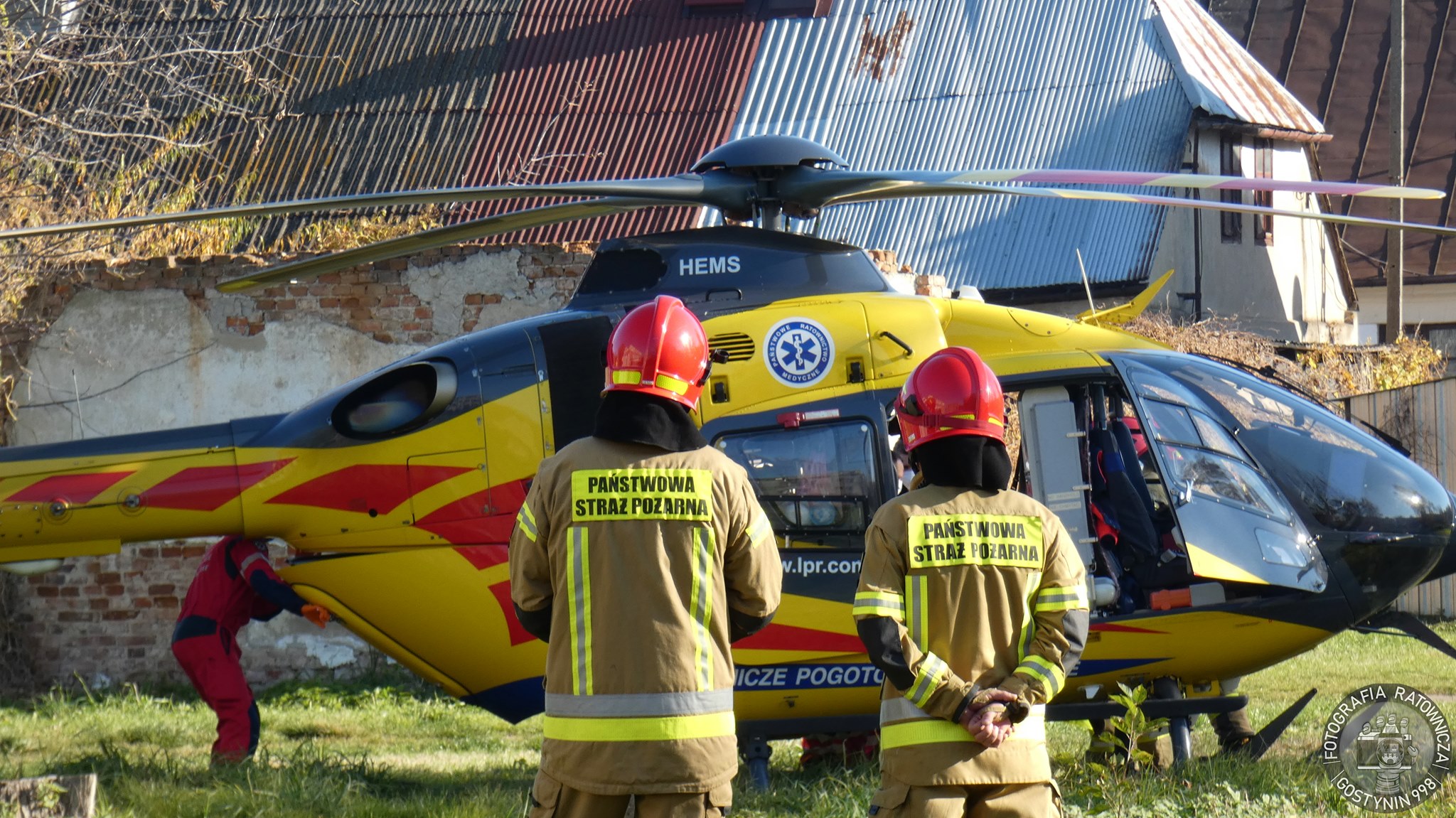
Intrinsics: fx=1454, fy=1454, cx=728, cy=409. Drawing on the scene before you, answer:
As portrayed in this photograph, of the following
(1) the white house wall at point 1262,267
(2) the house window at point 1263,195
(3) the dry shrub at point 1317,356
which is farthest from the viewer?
(2) the house window at point 1263,195

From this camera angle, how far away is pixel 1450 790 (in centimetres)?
654

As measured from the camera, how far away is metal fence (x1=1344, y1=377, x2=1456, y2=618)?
44.2ft

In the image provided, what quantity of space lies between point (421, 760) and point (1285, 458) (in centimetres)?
480

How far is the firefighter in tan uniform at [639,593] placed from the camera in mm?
3912

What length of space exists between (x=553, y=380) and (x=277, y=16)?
574 inches

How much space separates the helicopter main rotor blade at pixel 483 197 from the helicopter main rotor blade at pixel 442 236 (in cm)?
9

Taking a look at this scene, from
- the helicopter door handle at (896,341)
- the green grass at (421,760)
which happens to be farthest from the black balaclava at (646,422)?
the helicopter door handle at (896,341)

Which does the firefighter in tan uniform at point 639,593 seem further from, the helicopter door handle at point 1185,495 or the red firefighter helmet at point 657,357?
the helicopter door handle at point 1185,495

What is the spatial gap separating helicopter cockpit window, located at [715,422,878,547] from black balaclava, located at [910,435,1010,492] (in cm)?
255

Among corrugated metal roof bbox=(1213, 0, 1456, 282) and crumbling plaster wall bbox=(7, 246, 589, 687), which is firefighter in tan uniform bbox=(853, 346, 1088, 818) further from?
corrugated metal roof bbox=(1213, 0, 1456, 282)

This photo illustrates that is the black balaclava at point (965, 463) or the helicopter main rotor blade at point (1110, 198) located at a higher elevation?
the helicopter main rotor blade at point (1110, 198)

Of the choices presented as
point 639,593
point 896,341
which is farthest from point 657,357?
point 896,341

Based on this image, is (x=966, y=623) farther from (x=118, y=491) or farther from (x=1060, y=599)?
(x=118, y=491)

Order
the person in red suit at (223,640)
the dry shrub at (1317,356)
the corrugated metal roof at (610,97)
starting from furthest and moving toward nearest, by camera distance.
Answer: the corrugated metal roof at (610,97)
the dry shrub at (1317,356)
the person in red suit at (223,640)
